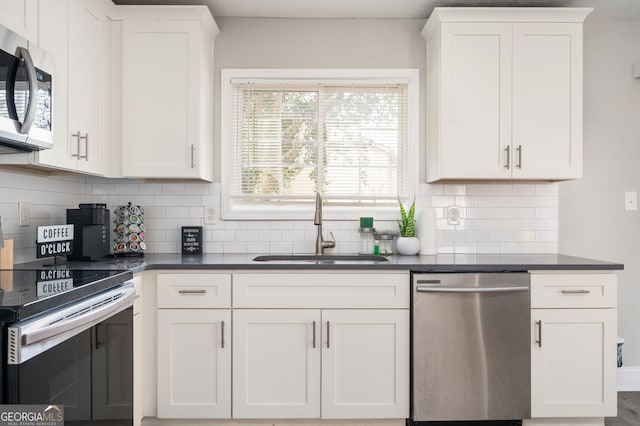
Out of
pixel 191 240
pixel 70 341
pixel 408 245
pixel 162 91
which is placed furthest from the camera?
pixel 191 240

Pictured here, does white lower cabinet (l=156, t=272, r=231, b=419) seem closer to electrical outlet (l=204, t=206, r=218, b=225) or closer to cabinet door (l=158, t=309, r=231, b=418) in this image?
cabinet door (l=158, t=309, r=231, b=418)

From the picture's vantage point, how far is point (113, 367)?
5.73 ft

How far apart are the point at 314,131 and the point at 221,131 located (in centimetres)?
60

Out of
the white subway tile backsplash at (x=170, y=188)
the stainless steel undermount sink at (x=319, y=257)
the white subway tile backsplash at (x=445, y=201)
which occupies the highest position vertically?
the white subway tile backsplash at (x=170, y=188)

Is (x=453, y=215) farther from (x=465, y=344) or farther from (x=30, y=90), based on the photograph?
(x=30, y=90)

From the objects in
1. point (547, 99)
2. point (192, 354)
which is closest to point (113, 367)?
point (192, 354)

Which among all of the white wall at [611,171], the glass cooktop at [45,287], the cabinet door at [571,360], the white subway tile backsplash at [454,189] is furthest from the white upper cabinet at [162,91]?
the white wall at [611,171]

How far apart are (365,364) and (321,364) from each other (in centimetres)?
22

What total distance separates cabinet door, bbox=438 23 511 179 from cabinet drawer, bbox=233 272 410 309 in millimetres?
762

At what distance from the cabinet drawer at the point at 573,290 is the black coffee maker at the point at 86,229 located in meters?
2.28

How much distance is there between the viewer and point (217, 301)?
7.68 ft

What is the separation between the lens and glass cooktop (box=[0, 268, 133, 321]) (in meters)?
1.23

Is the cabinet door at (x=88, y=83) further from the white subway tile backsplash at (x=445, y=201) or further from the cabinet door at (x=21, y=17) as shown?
the white subway tile backsplash at (x=445, y=201)

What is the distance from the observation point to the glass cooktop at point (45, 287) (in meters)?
1.23
